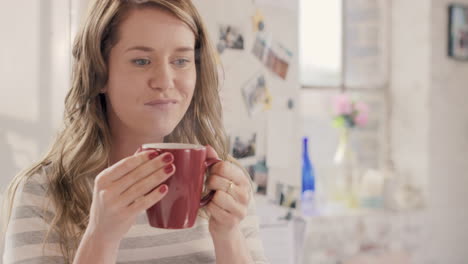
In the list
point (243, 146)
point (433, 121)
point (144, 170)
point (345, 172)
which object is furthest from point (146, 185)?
point (433, 121)

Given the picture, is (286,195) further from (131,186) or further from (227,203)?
(131,186)

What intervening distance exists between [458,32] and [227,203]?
8.96 ft

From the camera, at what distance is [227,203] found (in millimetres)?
705

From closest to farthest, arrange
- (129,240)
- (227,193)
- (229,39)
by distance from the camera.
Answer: (227,193) → (129,240) → (229,39)

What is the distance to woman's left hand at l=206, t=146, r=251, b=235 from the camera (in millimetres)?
690

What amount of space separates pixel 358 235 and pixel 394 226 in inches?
9.5

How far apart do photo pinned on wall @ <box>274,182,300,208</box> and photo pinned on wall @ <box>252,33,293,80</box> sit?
322 millimetres

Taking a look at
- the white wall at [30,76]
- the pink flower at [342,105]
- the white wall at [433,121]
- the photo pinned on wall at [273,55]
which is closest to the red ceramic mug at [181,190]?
the white wall at [30,76]

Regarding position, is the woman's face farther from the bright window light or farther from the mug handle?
the bright window light

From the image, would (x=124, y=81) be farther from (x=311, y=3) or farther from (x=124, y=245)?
(x=311, y=3)

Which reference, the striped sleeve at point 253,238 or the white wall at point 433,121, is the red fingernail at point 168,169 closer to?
the striped sleeve at point 253,238

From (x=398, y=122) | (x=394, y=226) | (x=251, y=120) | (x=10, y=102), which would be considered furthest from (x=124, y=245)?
(x=398, y=122)

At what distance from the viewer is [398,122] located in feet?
10.1

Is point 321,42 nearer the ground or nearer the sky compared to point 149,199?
nearer the sky
